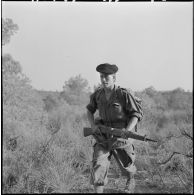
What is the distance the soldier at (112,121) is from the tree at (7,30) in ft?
Result: 7.99

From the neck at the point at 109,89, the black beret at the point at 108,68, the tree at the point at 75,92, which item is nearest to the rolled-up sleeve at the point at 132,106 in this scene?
the neck at the point at 109,89

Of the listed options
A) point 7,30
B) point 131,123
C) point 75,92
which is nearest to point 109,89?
point 131,123

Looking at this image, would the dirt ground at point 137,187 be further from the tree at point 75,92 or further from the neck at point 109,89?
the tree at point 75,92

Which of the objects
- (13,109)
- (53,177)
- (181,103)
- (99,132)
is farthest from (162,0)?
(181,103)

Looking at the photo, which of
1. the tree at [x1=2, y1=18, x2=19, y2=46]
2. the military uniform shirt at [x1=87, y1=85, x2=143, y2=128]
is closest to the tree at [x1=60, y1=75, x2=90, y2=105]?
the tree at [x1=2, y1=18, x2=19, y2=46]

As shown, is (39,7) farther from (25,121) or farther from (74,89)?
(74,89)

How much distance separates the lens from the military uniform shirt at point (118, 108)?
455 cm

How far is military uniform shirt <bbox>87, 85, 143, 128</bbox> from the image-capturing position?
455 cm

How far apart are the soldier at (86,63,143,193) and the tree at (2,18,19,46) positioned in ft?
7.99

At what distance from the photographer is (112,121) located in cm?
466

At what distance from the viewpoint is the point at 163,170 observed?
21.7 ft

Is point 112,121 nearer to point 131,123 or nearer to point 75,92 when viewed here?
point 131,123

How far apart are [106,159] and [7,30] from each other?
3.10 m

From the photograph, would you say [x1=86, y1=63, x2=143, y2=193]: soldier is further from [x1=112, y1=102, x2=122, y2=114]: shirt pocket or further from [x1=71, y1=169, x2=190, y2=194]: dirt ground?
[x1=71, y1=169, x2=190, y2=194]: dirt ground
